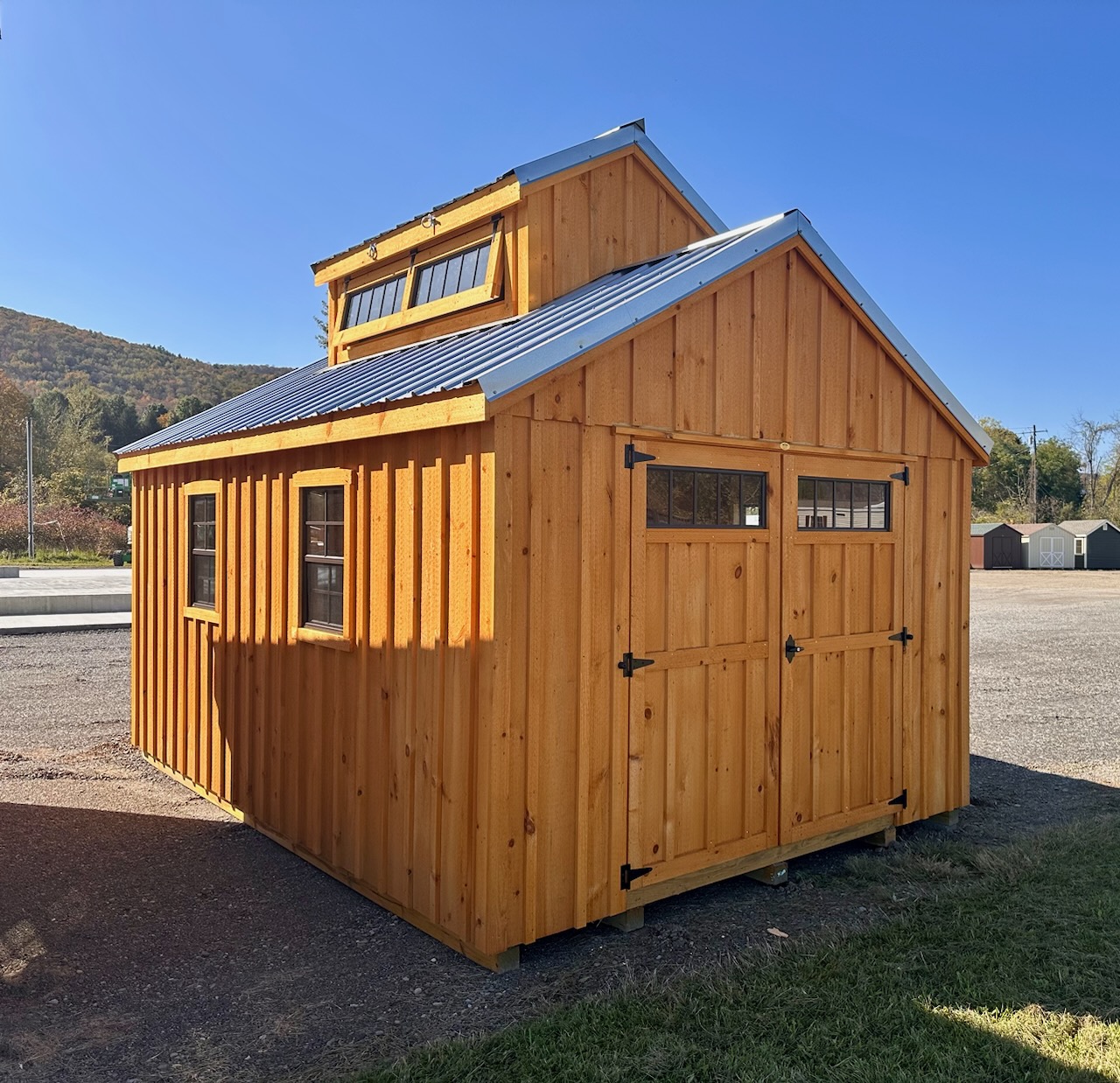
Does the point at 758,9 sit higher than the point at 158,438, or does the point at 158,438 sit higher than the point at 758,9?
the point at 758,9

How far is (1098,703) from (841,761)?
7.31 metres

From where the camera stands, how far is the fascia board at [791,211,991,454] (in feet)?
18.2

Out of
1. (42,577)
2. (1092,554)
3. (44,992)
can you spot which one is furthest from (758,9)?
(1092,554)

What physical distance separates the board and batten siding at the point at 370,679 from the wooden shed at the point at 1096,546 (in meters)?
48.7

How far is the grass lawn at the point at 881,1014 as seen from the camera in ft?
11.2

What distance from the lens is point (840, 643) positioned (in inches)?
228

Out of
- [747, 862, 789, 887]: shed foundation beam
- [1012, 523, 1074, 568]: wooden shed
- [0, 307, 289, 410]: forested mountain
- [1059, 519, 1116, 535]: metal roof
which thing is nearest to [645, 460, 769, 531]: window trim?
[747, 862, 789, 887]: shed foundation beam

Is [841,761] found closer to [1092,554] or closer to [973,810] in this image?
[973,810]

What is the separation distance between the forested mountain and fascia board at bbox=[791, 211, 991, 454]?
78548mm

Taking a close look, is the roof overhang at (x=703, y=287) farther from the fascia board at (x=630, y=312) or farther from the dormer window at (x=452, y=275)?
the dormer window at (x=452, y=275)

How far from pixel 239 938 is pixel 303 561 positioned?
220 centimetres

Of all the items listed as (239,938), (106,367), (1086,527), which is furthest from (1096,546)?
(106,367)

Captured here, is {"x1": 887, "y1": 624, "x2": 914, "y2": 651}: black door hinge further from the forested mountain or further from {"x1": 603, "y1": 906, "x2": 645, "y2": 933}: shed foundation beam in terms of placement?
the forested mountain

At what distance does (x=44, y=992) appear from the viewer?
407 centimetres
